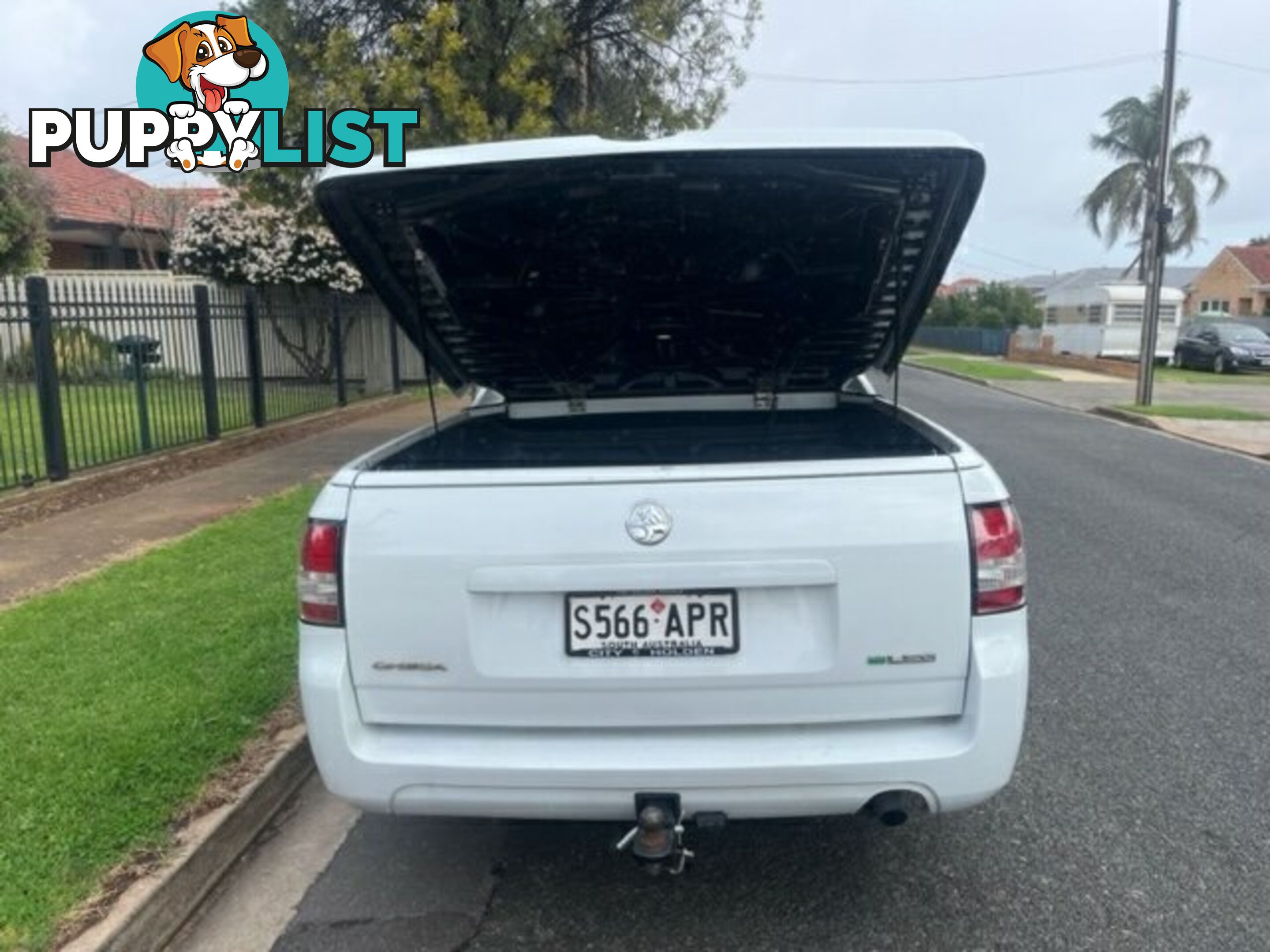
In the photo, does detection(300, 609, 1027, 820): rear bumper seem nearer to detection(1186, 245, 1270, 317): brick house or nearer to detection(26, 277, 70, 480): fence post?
detection(26, 277, 70, 480): fence post

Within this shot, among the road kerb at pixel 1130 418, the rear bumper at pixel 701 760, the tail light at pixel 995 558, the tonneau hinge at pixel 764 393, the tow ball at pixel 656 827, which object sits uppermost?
the tonneau hinge at pixel 764 393


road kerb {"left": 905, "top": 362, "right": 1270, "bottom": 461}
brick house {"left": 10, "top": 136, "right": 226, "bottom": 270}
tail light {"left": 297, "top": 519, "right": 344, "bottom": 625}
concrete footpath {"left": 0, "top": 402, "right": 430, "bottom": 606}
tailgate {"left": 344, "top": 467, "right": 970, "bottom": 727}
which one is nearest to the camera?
tailgate {"left": 344, "top": 467, "right": 970, "bottom": 727}

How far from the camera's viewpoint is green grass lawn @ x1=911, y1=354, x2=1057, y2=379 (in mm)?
27906

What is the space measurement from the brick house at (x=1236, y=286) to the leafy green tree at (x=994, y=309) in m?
9.06

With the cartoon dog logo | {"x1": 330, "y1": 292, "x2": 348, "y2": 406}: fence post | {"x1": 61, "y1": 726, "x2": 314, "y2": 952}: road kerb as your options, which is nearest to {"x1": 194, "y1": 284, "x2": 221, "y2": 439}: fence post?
the cartoon dog logo

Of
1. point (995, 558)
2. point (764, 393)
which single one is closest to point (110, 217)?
point (764, 393)

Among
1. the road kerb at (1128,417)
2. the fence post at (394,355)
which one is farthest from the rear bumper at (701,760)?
the fence post at (394,355)

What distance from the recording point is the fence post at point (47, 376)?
27.0 ft

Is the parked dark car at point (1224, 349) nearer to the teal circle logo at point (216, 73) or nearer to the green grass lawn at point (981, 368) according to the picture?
the green grass lawn at point (981, 368)

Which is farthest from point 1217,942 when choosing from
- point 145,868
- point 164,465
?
point 164,465

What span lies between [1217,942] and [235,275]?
17062 millimetres

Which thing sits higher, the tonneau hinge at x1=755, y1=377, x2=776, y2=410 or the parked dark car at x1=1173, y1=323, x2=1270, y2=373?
the tonneau hinge at x1=755, y1=377, x2=776, y2=410

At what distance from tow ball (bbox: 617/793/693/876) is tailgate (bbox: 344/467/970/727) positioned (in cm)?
18

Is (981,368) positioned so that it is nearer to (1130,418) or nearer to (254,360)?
(1130,418)
